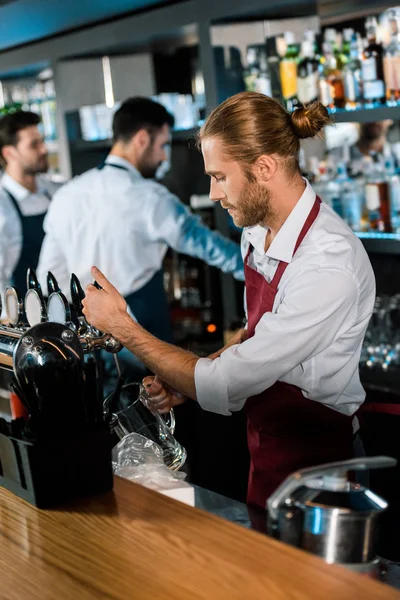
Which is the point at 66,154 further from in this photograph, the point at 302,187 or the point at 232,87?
the point at 302,187

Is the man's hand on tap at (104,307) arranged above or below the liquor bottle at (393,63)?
below

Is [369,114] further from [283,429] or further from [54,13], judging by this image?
[54,13]

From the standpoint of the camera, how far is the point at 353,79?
3.24 metres

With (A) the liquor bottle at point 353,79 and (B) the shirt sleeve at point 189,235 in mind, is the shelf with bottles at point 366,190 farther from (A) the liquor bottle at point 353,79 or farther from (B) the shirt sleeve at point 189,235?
(B) the shirt sleeve at point 189,235

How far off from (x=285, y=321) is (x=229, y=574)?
2.29ft

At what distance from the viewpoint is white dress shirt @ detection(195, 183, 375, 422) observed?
1.86 m

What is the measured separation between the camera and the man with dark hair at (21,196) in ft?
14.8

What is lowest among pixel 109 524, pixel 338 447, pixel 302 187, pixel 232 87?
pixel 338 447

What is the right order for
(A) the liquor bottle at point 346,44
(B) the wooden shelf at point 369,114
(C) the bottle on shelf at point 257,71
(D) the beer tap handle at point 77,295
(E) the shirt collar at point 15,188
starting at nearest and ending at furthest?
(D) the beer tap handle at point 77,295 → (B) the wooden shelf at point 369,114 → (A) the liquor bottle at point 346,44 → (C) the bottle on shelf at point 257,71 → (E) the shirt collar at point 15,188

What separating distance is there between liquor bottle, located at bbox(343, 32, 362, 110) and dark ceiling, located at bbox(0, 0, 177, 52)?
0.88 m

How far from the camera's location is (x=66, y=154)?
15.5 ft

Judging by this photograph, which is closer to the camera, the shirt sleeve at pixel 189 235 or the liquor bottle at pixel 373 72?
the liquor bottle at pixel 373 72

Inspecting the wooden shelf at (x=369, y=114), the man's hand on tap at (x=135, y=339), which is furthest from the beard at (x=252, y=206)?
the wooden shelf at (x=369, y=114)

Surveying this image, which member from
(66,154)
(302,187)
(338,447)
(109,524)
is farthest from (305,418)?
(66,154)
